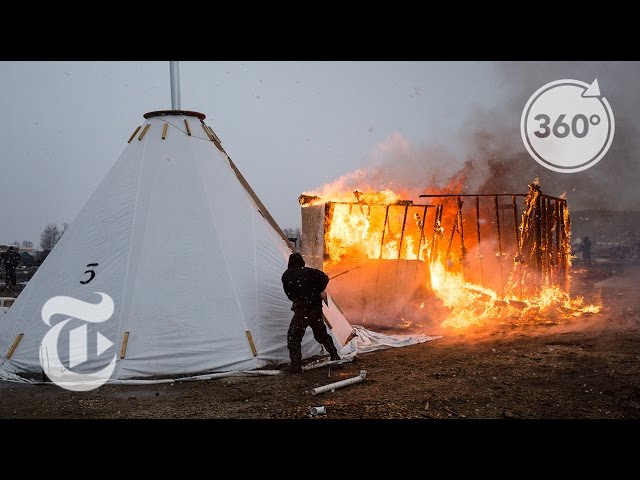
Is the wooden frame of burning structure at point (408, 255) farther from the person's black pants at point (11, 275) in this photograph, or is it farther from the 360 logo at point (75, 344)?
the person's black pants at point (11, 275)

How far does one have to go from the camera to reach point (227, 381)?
636cm

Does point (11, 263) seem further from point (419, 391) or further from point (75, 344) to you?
point (419, 391)

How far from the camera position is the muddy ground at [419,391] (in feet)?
17.1

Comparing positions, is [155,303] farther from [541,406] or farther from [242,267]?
[541,406]

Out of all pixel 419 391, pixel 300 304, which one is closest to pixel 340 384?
pixel 419 391

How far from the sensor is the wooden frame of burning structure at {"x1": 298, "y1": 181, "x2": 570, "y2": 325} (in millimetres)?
11055

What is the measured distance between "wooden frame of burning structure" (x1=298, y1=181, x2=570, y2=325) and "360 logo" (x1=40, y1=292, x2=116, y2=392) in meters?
5.38

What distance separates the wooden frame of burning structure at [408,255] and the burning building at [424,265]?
0.07 feet

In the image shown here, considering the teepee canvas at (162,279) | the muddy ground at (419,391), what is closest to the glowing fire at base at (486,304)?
the muddy ground at (419,391)

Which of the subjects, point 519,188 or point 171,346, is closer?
point 171,346

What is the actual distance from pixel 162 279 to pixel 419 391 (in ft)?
11.5

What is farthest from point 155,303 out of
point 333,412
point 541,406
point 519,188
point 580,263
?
point 580,263

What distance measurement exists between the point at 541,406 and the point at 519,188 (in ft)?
61.0
